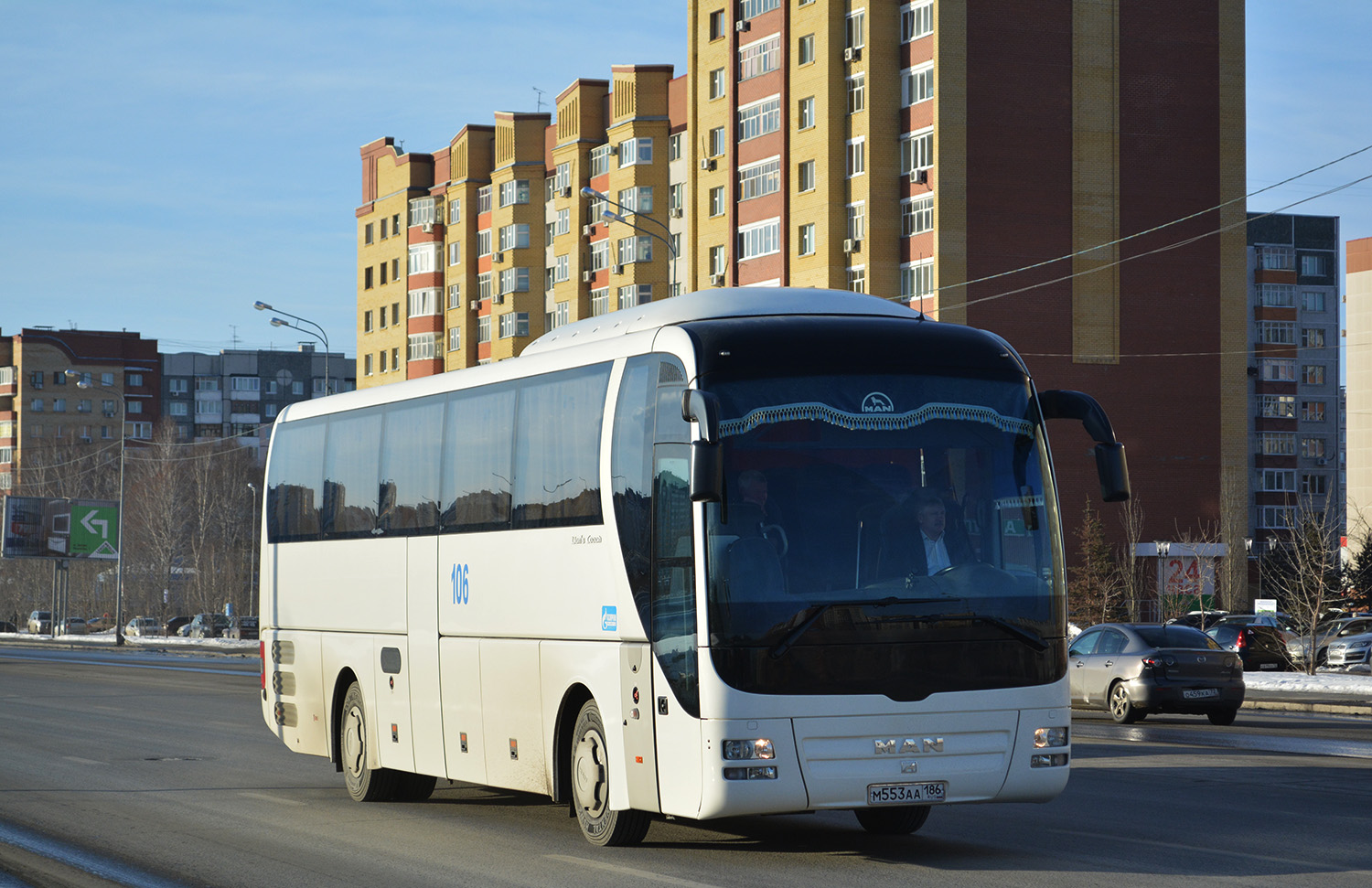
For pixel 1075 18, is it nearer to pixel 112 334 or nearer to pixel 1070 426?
pixel 1070 426

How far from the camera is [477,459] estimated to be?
1295 cm

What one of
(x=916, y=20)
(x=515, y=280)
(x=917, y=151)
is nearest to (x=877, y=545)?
(x=917, y=151)

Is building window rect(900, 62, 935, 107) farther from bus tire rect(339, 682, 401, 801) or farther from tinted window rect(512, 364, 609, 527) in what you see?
tinted window rect(512, 364, 609, 527)

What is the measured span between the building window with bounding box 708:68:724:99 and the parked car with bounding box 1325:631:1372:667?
36.7m

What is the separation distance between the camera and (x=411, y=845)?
11469 millimetres

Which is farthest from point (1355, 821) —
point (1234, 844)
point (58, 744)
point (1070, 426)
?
point (1070, 426)

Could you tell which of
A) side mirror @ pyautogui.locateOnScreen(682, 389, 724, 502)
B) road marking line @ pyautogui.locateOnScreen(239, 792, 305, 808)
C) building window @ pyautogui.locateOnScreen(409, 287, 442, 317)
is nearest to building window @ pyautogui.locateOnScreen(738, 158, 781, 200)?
building window @ pyautogui.locateOnScreen(409, 287, 442, 317)

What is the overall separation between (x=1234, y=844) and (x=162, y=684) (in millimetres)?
27447

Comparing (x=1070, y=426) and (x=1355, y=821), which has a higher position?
(x=1070, y=426)

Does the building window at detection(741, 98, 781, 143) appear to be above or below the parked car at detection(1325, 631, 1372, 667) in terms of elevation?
above

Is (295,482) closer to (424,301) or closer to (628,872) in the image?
(628,872)

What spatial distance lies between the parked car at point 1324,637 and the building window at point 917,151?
22308mm

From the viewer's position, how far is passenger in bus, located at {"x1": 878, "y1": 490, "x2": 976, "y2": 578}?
33.0 feet

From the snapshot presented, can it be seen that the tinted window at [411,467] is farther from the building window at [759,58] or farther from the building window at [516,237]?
the building window at [516,237]
